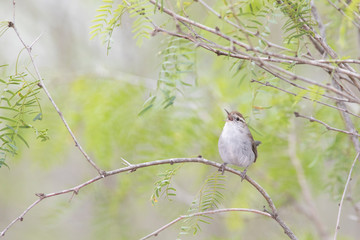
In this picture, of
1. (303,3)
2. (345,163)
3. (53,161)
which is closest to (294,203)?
(345,163)

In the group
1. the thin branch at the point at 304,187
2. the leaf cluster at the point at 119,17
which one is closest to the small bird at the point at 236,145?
the thin branch at the point at 304,187

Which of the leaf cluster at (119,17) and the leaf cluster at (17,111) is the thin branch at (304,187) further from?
the leaf cluster at (17,111)

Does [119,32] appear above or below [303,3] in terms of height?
below

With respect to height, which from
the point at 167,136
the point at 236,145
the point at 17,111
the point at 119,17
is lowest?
the point at 167,136

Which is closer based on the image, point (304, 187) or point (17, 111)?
point (17, 111)

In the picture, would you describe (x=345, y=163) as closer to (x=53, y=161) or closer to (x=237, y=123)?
(x=237, y=123)

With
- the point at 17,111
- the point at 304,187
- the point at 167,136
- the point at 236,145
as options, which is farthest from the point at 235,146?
the point at 17,111

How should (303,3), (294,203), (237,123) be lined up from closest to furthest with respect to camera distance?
(303,3), (237,123), (294,203)

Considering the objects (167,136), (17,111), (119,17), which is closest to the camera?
(17,111)

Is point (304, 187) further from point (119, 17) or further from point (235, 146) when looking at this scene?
point (119, 17)

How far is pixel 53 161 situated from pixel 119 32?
→ 3369mm

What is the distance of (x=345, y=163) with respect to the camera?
3295mm

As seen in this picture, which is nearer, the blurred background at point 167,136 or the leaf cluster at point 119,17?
the leaf cluster at point 119,17

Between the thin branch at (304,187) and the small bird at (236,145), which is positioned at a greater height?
the small bird at (236,145)
